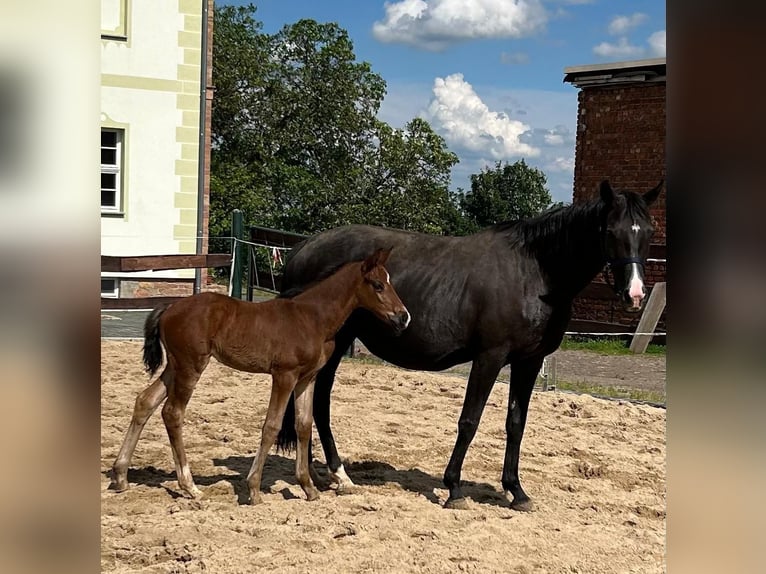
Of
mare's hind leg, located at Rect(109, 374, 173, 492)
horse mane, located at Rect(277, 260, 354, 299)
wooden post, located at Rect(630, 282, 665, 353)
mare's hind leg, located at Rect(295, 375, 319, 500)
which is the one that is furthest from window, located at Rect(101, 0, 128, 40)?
mare's hind leg, located at Rect(295, 375, 319, 500)

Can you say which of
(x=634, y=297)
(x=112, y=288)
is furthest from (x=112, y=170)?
(x=634, y=297)

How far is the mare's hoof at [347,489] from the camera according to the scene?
474 centimetres

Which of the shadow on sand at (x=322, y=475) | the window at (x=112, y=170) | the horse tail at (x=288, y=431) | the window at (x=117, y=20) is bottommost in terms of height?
the shadow on sand at (x=322, y=475)

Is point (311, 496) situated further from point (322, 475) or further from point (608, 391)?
point (608, 391)

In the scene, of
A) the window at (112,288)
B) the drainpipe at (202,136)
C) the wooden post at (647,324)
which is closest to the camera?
the wooden post at (647,324)

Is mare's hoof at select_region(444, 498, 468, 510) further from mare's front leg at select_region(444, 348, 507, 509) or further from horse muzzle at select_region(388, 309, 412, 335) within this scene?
horse muzzle at select_region(388, 309, 412, 335)

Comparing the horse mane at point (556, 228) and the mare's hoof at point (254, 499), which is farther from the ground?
the horse mane at point (556, 228)

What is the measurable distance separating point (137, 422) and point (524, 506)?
7.26 ft

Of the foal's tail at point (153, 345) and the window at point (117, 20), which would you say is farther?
the window at point (117, 20)

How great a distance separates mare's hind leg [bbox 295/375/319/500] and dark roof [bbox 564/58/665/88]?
943 centimetres

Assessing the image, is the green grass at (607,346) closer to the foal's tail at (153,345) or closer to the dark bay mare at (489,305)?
the dark bay mare at (489,305)

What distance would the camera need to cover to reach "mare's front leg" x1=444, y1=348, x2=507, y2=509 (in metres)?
4.53

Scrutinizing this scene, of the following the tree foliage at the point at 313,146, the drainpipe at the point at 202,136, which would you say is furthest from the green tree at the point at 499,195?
the drainpipe at the point at 202,136

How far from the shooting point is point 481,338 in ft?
15.0
